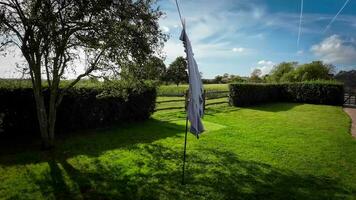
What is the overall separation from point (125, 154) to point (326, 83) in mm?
23347

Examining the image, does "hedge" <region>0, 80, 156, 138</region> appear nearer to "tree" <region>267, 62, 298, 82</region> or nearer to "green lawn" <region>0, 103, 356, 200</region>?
"green lawn" <region>0, 103, 356, 200</region>

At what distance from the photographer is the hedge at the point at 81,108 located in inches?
333

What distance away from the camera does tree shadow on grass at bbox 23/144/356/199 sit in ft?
17.0

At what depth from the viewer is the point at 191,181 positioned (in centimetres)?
585

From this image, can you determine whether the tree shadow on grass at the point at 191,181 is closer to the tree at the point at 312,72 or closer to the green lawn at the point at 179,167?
the green lawn at the point at 179,167

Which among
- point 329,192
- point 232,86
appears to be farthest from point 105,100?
point 232,86

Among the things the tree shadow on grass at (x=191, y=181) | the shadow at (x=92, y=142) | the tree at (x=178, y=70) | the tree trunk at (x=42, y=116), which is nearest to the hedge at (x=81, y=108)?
the shadow at (x=92, y=142)

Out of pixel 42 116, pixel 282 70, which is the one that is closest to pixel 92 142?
pixel 42 116

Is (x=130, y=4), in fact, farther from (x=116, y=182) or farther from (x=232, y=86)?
(x=232, y=86)

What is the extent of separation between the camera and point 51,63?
758 cm

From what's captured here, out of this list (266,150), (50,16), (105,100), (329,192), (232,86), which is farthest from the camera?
(232,86)

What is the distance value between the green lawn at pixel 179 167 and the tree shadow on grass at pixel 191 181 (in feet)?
0.06

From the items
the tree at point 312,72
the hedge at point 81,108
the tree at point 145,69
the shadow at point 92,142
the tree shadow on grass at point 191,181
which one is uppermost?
the tree at point 312,72

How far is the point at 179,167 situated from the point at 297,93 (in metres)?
22.6
